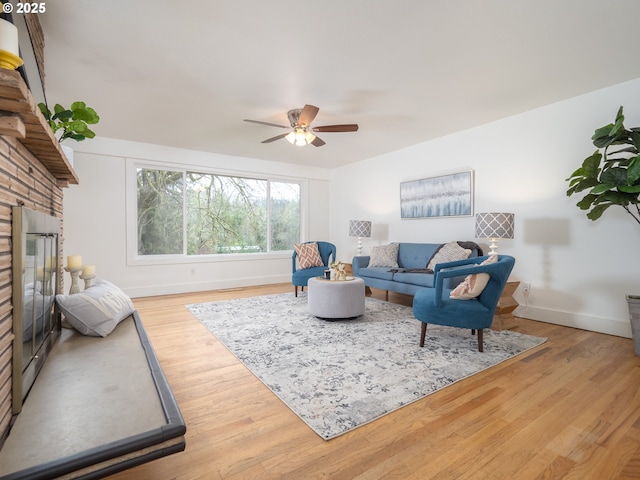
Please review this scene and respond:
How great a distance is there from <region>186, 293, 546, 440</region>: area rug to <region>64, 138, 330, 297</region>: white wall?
1623mm

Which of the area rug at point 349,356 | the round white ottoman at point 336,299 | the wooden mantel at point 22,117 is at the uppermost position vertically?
the wooden mantel at point 22,117

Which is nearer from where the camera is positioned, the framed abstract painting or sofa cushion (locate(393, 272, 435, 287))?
sofa cushion (locate(393, 272, 435, 287))

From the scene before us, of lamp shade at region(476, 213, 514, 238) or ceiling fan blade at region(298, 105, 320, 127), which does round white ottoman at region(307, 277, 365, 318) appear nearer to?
lamp shade at region(476, 213, 514, 238)

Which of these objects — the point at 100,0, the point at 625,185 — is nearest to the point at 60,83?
the point at 100,0

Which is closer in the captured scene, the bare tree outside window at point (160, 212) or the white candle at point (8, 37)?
the white candle at point (8, 37)

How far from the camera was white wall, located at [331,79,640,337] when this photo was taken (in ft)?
10.6

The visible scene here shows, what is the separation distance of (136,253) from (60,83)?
281cm

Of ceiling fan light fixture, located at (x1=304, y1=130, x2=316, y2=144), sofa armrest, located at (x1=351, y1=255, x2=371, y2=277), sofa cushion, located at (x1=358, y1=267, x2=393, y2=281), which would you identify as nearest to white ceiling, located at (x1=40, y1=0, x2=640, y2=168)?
ceiling fan light fixture, located at (x1=304, y1=130, x2=316, y2=144)

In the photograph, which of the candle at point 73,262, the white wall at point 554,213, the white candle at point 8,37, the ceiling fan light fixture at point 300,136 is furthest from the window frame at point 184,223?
the white candle at point 8,37

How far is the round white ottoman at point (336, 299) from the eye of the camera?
11.9 ft

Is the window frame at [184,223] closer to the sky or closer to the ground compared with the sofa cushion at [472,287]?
closer to the sky

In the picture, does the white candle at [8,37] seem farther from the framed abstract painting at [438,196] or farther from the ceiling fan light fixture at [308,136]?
the framed abstract painting at [438,196]

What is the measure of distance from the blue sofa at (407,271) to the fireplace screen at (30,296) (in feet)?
11.6

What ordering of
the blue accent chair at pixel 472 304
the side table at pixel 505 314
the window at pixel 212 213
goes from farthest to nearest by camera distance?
1. the window at pixel 212 213
2. the side table at pixel 505 314
3. the blue accent chair at pixel 472 304
